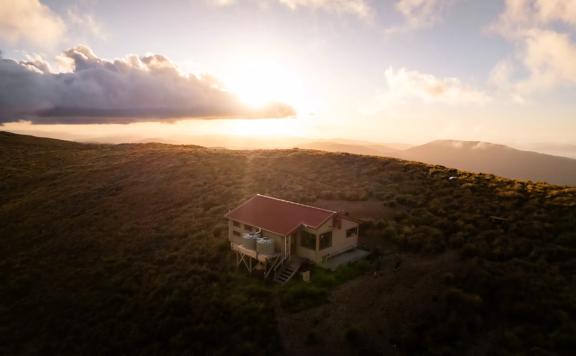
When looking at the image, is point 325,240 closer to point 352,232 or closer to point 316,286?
point 352,232

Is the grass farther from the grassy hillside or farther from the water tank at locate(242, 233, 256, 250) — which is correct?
the water tank at locate(242, 233, 256, 250)

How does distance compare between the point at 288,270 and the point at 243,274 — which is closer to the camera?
the point at 288,270

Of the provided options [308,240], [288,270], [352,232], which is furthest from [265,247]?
[352,232]

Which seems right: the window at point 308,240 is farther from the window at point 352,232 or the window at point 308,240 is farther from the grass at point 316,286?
the window at point 352,232

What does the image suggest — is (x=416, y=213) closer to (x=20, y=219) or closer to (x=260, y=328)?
(x=260, y=328)

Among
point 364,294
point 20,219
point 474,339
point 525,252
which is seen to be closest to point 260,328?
point 364,294

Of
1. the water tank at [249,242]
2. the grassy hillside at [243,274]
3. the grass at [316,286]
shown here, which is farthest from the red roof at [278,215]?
the grassy hillside at [243,274]
